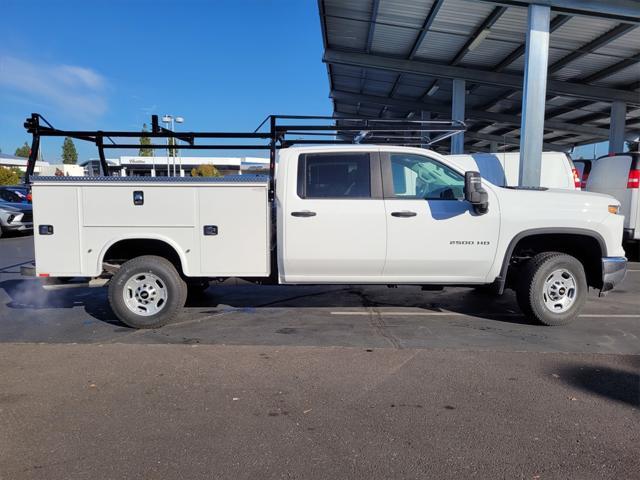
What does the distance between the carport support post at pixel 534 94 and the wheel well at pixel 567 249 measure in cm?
547

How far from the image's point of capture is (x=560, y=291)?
18.9ft

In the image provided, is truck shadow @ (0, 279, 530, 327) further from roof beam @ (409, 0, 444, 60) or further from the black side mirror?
roof beam @ (409, 0, 444, 60)

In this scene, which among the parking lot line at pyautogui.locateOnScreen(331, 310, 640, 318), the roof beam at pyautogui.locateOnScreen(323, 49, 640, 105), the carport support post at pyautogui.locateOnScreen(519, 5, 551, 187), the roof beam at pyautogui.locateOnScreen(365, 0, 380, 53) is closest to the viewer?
the parking lot line at pyautogui.locateOnScreen(331, 310, 640, 318)

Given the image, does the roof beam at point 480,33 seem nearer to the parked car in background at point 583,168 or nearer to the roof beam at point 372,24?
the roof beam at point 372,24

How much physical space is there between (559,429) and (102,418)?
3139 mm

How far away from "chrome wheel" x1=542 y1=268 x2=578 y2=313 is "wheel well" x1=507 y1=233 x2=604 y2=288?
1.19 ft

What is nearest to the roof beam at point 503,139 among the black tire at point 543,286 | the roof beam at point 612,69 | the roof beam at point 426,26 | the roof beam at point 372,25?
the roof beam at point 612,69

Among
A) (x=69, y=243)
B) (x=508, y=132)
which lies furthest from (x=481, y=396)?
(x=508, y=132)

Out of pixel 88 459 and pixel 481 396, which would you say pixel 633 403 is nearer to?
pixel 481 396

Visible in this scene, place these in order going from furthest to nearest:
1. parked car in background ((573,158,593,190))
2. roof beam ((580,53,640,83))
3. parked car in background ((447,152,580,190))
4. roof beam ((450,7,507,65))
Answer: roof beam ((580,53,640,83))
roof beam ((450,7,507,65))
parked car in background ((573,158,593,190))
parked car in background ((447,152,580,190))

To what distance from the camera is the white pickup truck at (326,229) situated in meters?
5.46

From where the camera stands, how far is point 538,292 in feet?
18.6

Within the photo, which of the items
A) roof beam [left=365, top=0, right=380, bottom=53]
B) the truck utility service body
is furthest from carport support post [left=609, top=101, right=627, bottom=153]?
the truck utility service body

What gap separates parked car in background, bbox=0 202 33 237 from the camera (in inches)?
607
